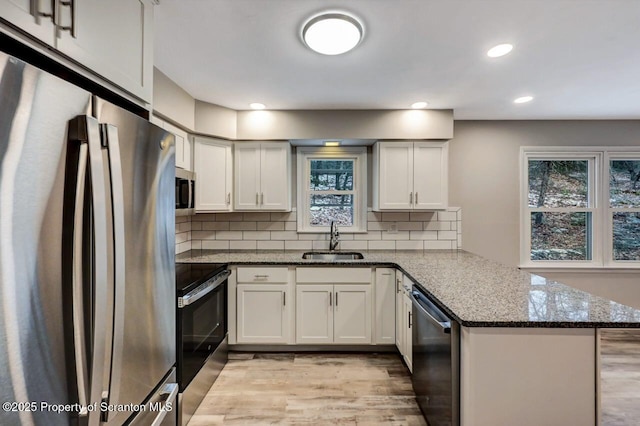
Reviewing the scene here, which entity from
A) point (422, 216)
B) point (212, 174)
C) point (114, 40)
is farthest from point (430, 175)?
point (114, 40)

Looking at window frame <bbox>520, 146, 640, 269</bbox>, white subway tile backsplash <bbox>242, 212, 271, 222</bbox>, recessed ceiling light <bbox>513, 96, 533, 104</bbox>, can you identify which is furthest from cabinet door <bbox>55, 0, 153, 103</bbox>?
window frame <bbox>520, 146, 640, 269</bbox>

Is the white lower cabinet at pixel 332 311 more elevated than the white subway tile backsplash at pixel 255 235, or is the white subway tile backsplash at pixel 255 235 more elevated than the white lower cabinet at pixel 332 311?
the white subway tile backsplash at pixel 255 235

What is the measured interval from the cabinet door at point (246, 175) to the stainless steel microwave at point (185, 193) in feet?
1.77

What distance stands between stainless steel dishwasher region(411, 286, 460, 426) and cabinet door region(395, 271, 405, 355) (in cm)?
52

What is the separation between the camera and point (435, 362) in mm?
1629

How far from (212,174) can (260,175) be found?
0.48 meters

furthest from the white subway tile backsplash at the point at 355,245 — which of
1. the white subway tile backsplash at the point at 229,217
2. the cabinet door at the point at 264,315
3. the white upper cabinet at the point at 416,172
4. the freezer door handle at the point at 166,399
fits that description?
the freezer door handle at the point at 166,399

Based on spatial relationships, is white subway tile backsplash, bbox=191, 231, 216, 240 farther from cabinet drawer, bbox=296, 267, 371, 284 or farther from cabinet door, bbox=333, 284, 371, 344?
cabinet door, bbox=333, 284, 371, 344

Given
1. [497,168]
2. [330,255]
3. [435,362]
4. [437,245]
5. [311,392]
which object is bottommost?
[311,392]

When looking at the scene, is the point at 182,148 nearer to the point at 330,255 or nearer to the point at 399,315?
the point at 330,255

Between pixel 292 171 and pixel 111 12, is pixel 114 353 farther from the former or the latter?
pixel 292 171

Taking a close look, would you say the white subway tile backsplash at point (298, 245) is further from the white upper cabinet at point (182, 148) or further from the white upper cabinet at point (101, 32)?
the white upper cabinet at point (101, 32)

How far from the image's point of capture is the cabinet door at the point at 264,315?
2809 mm

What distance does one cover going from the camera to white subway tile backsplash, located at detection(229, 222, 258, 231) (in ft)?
11.4
